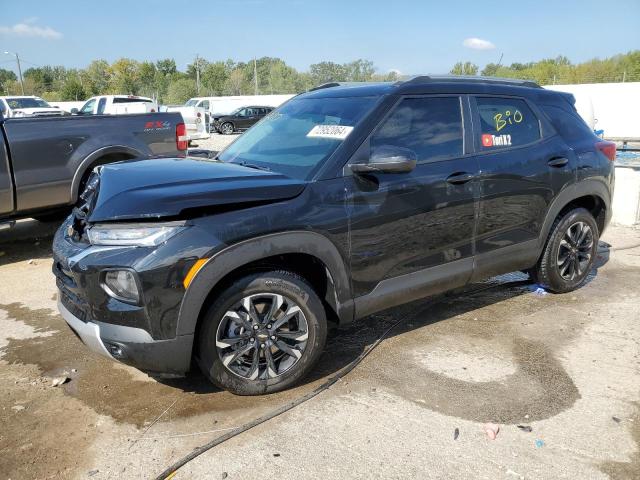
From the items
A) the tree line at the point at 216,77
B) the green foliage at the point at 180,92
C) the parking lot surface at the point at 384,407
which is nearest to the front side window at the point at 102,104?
the parking lot surface at the point at 384,407

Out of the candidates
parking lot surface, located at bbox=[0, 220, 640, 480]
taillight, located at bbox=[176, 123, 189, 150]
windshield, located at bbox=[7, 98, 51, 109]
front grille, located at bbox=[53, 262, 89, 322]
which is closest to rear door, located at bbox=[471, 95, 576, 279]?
parking lot surface, located at bbox=[0, 220, 640, 480]

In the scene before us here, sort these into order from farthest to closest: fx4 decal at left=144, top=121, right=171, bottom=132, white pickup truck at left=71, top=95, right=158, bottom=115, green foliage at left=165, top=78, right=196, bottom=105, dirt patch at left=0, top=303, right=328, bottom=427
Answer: green foliage at left=165, top=78, right=196, bottom=105 < white pickup truck at left=71, top=95, right=158, bottom=115 < fx4 decal at left=144, top=121, right=171, bottom=132 < dirt patch at left=0, top=303, right=328, bottom=427

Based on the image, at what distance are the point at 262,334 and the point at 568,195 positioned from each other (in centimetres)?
292

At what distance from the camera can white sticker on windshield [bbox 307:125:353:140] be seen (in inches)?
Answer: 138

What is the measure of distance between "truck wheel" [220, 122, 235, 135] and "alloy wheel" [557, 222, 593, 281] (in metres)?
27.6

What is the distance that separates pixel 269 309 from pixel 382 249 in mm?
835

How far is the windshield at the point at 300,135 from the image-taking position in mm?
3508

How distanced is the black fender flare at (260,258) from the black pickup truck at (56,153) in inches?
133

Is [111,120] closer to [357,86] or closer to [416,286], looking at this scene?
[357,86]

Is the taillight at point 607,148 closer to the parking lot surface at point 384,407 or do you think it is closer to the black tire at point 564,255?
the black tire at point 564,255

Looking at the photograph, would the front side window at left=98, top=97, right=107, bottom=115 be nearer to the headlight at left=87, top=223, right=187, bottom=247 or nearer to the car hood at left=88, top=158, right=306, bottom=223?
the car hood at left=88, top=158, right=306, bottom=223

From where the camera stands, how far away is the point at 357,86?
4.05 metres

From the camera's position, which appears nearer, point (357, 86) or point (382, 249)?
point (382, 249)

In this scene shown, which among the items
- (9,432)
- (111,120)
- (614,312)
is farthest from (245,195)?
(111,120)
